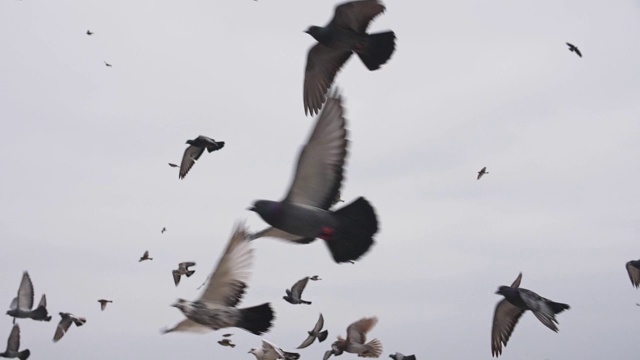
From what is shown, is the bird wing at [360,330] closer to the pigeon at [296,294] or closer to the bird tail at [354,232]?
the pigeon at [296,294]

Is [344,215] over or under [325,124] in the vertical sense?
under

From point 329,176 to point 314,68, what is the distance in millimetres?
6336

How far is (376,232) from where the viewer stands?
10414mm

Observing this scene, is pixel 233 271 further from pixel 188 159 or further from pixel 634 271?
pixel 634 271

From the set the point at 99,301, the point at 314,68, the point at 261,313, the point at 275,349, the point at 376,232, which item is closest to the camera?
the point at 376,232

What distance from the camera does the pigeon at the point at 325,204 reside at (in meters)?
10.5

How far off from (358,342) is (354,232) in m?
8.49

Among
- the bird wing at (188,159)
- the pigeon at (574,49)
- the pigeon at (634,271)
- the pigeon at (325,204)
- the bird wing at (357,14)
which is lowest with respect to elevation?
the pigeon at (325,204)

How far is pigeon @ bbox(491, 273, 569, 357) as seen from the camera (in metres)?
13.9

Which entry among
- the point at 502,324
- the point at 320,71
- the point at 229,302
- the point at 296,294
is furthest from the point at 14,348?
the point at 502,324

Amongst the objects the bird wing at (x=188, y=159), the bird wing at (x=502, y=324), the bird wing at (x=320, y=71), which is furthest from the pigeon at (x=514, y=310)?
the bird wing at (x=188, y=159)

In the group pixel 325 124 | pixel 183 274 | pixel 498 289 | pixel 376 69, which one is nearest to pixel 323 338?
pixel 183 274

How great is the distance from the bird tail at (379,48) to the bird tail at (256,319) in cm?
563

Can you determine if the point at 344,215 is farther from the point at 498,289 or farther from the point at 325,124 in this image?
the point at 498,289
